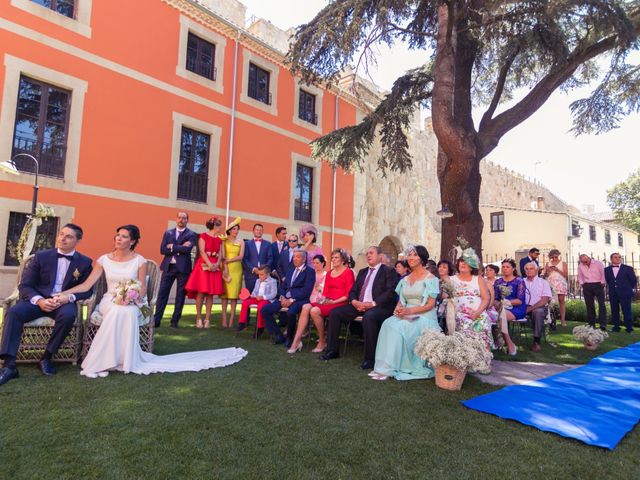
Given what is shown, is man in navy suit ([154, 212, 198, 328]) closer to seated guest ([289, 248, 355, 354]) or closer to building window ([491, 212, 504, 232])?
seated guest ([289, 248, 355, 354])

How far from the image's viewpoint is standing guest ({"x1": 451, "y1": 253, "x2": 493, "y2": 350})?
529 cm

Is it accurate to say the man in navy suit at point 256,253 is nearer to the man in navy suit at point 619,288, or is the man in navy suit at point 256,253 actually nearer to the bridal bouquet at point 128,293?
the bridal bouquet at point 128,293

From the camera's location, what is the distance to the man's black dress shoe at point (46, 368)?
13.3 ft

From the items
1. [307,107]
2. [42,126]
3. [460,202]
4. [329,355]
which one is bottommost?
[329,355]

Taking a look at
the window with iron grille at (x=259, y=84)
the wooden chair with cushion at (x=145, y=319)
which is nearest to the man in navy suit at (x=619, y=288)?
the wooden chair with cushion at (x=145, y=319)

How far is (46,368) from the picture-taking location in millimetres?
4066

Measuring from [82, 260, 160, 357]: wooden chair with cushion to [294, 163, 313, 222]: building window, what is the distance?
11022 millimetres

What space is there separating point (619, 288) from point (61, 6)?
610 inches

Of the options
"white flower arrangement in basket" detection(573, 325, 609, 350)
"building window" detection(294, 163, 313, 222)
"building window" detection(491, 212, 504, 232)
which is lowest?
"white flower arrangement in basket" detection(573, 325, 609, 350)

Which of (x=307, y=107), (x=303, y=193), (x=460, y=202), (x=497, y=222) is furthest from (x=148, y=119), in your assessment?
(x=497, y=222)

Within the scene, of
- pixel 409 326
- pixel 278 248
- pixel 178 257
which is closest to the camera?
pixel 409 326

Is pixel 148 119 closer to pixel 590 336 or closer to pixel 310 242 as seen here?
pixel 310 242

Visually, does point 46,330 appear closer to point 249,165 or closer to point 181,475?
point 181,475

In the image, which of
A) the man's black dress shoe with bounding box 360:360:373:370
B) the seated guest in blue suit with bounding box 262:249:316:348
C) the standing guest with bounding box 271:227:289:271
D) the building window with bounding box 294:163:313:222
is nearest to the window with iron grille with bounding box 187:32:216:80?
the building window with bounding box 294:163:313:222
